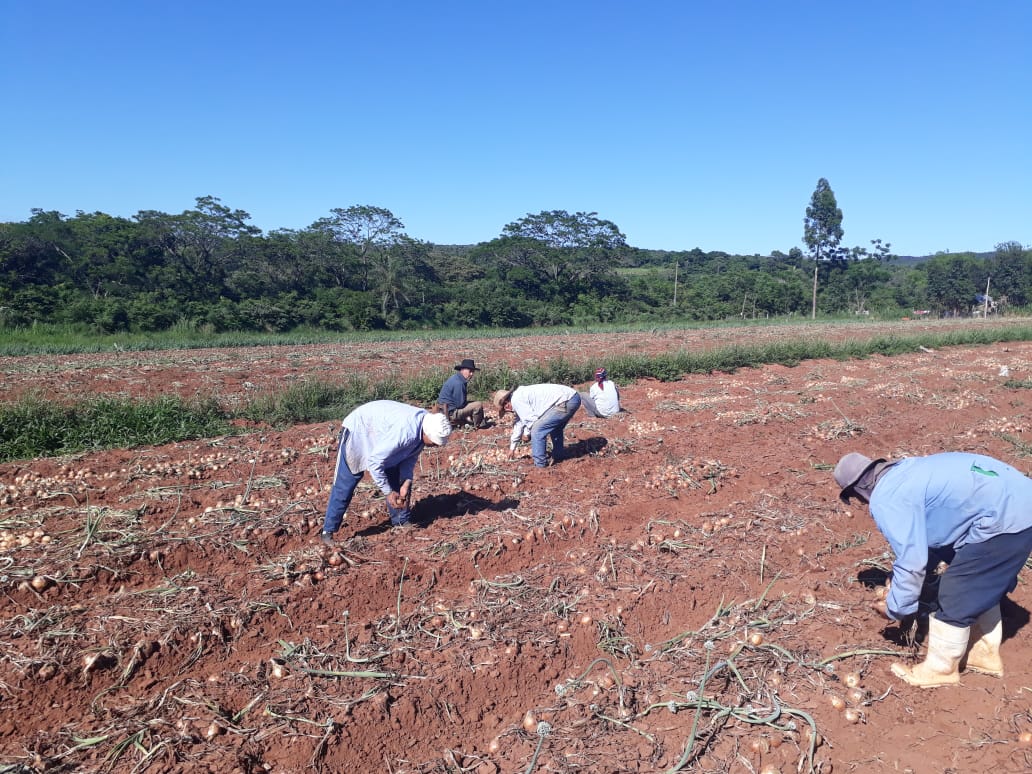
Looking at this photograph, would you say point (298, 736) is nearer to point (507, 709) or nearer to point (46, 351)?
point (507, 709)

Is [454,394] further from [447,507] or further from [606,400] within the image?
[447,507]

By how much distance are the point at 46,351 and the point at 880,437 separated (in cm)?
2399

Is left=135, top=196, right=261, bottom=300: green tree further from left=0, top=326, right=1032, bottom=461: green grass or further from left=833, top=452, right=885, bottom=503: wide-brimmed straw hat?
left=833, top=452, right=885, bottom=503: wide-brimmed straw hat

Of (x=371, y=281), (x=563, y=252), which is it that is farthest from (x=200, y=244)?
(x=563, y=252)

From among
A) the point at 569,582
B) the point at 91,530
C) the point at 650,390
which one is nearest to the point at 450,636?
the point at 569,582

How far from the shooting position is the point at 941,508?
3180mm

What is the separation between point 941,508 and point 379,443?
3.74 meters

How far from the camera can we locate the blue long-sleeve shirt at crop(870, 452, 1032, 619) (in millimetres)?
3086

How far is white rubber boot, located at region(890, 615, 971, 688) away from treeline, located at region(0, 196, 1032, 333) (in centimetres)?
2979

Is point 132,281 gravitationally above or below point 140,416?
above

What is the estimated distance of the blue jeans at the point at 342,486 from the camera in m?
5.09

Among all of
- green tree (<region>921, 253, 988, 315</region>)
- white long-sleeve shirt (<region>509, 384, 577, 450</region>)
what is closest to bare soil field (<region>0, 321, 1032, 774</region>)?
white long-sleeve shirt (<region>509, 384, 577, 450</region>)

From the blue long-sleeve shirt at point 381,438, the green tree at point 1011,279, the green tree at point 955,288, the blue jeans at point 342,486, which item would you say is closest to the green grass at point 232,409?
the blue jeans at point 342,486

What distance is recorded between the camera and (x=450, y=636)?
4086mm
